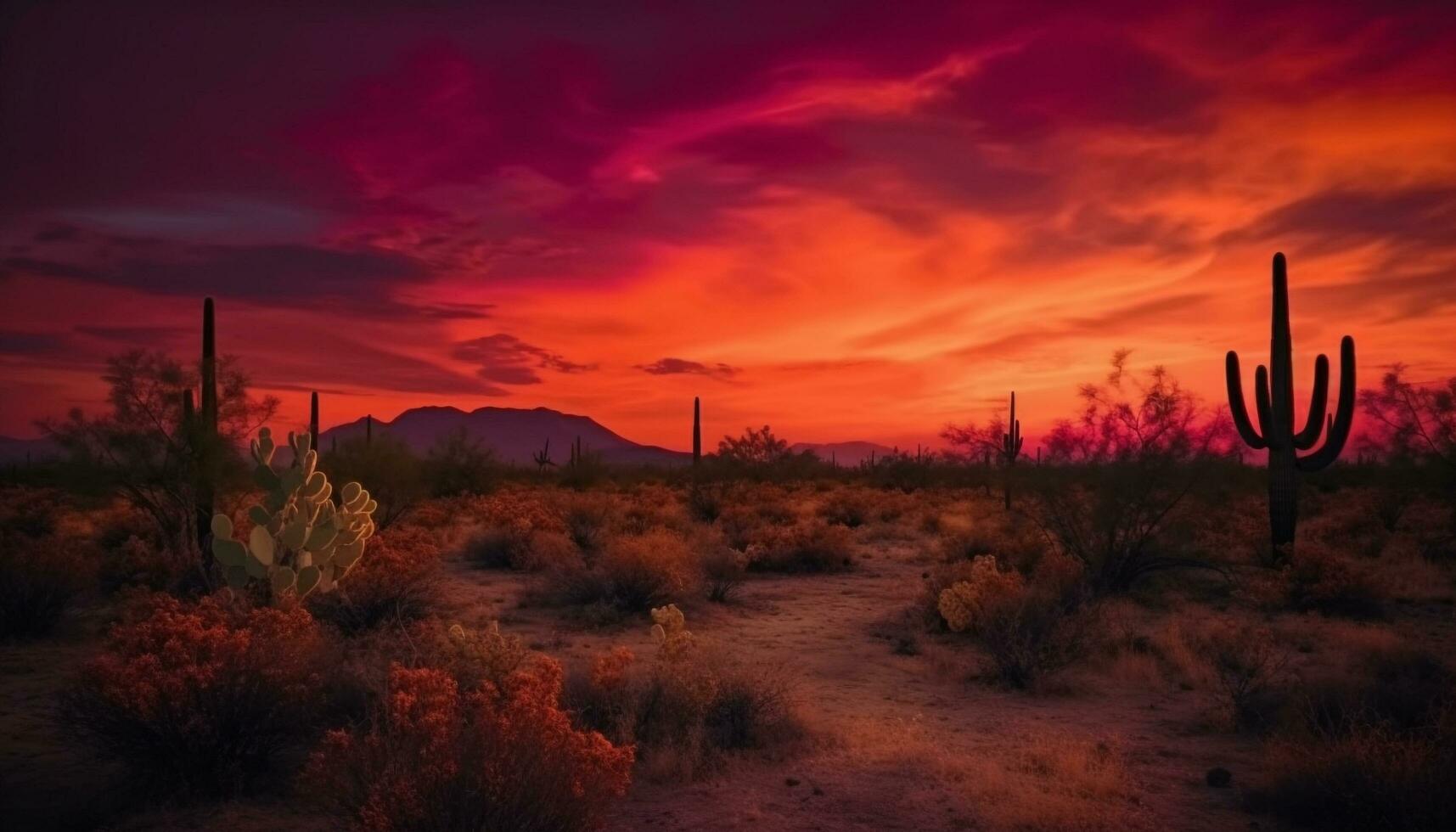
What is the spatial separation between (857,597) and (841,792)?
32.7ft

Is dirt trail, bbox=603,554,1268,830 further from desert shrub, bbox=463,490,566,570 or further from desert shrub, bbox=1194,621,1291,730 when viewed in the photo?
desert shrub, bbox=463,490,566,570

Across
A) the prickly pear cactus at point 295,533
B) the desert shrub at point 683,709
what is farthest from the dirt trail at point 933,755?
the prickly pear cactus at point 295,533

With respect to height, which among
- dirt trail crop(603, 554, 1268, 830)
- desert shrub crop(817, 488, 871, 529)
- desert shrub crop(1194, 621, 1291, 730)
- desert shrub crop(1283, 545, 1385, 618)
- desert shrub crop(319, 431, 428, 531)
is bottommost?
dirt trail crop(603, 554, 1268, 830)

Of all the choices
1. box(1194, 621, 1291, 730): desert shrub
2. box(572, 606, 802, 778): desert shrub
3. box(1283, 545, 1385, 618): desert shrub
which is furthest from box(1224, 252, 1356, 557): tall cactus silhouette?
box(572, 606, 802, 778): desert shrub

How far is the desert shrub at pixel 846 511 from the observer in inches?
1187

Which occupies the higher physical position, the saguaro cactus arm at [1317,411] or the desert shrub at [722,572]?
the saguaro cactus arm at [1317,411]

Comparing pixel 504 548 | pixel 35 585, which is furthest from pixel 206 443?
pixel 504 548

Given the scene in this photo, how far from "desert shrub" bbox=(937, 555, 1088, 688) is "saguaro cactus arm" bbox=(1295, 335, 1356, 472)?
9.07 metres

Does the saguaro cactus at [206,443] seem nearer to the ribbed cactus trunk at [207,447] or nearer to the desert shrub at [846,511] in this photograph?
the ribbed cactus trunk at [207,447]

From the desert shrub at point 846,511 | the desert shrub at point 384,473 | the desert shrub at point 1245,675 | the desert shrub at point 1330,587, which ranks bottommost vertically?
the desert shrub at point 1245,675

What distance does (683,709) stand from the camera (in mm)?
8523

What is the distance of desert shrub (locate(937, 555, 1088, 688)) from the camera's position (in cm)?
1104

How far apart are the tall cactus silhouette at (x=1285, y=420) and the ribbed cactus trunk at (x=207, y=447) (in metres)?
19.6

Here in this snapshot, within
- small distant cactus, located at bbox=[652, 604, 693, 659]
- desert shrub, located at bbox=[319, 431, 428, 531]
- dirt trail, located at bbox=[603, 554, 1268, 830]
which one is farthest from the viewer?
desert shrub, located at bbox=[319, 431, 428, 531]
